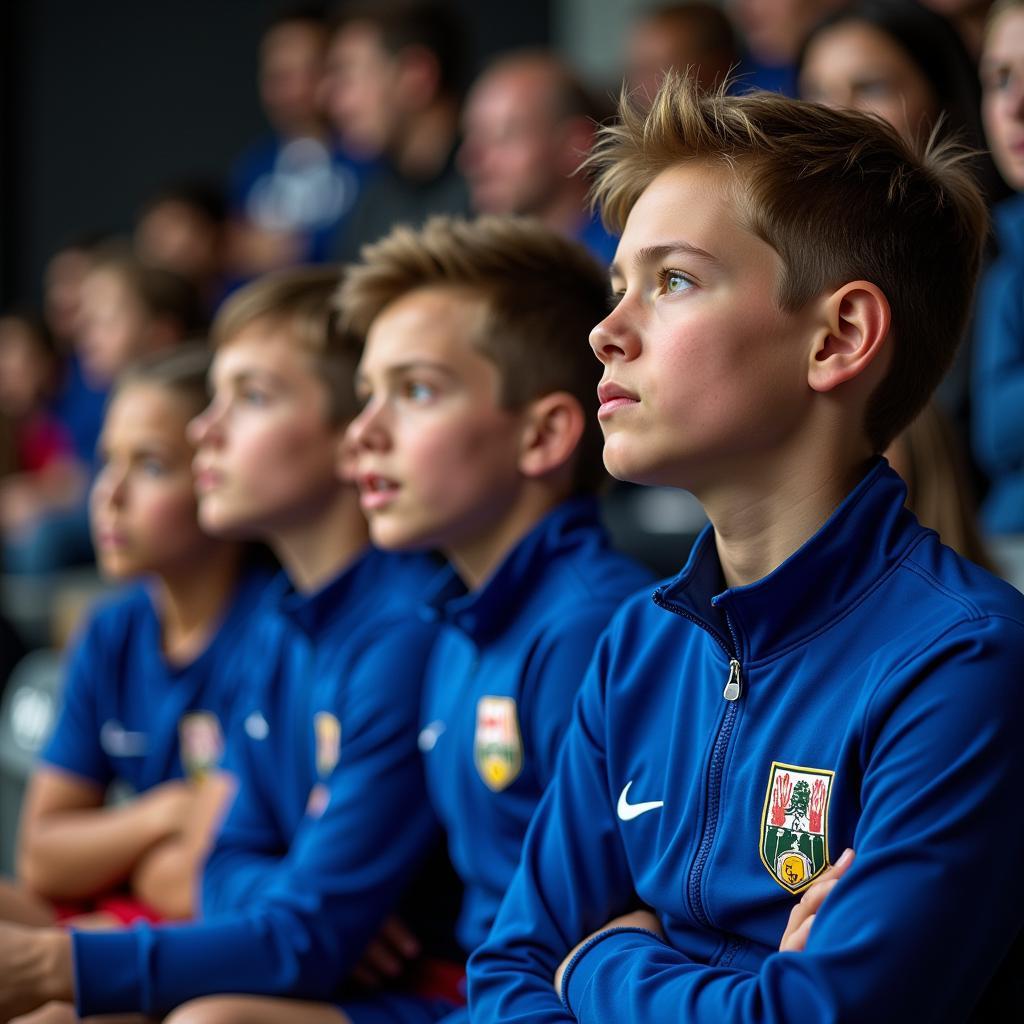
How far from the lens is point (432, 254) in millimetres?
1742

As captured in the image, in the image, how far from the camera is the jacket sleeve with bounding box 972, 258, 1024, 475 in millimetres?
2160

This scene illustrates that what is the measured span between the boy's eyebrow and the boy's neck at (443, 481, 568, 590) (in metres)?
0.53

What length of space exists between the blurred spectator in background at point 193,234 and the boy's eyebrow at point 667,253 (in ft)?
14.1

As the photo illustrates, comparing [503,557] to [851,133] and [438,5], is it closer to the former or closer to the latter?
[851,133]

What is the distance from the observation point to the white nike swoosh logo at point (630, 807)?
46.9 inches

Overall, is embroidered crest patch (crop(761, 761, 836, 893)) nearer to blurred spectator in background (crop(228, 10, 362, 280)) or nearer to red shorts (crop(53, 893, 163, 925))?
red shorts (crop(53, 893, 163, 925))

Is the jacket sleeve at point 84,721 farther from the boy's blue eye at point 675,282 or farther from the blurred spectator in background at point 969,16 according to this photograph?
the blurred spectator in background at point 969,16

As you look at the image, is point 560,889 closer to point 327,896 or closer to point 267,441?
point 327,896

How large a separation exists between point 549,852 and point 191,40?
7.00 m

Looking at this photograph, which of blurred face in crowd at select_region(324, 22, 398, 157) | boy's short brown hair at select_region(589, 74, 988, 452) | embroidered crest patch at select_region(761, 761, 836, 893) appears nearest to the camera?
embroidered crest patch at select_region(761, 761, 836, 893)

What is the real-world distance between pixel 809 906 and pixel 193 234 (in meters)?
4.79

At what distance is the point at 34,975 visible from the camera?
152cm

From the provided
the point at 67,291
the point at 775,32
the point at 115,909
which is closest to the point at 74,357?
the point at 67,291

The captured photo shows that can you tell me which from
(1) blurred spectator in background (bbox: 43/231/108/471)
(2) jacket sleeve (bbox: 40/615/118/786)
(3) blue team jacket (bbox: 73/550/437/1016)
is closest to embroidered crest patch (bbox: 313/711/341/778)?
(3) blue team jacket (bbox: 73/550/437/1016)
